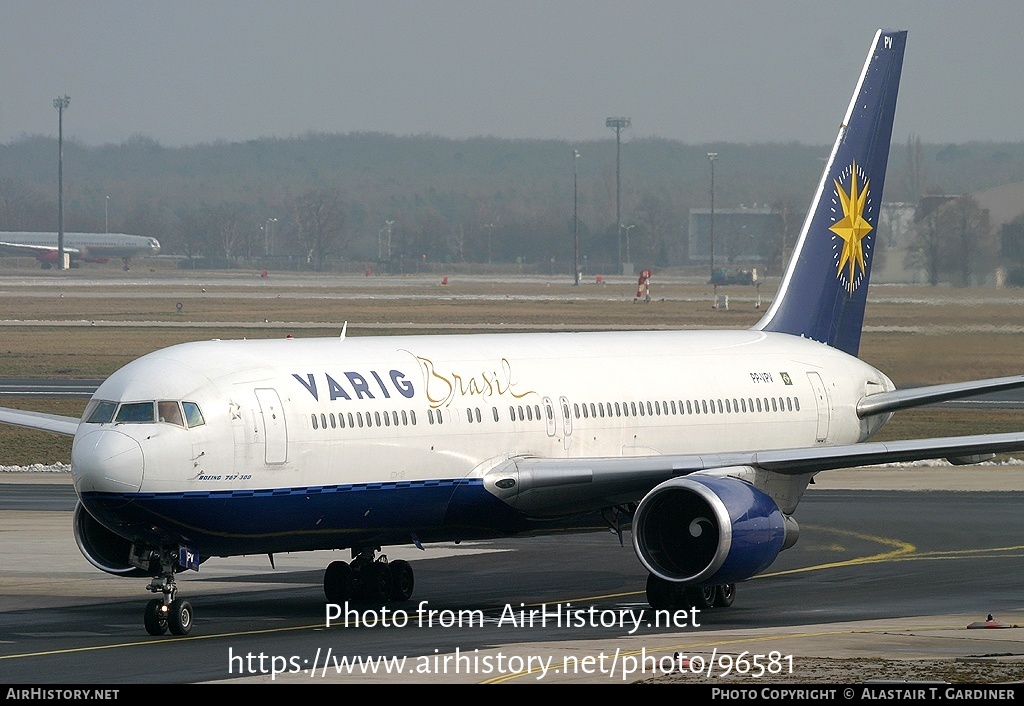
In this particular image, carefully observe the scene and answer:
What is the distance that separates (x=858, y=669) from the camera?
816 inches

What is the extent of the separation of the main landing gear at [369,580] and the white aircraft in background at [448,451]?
38mm

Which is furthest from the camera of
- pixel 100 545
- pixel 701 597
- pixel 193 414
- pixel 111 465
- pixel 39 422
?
pixel 39 422

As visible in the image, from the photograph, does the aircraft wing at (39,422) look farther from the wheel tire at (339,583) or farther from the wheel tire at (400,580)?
the wheel tire at (400,580)

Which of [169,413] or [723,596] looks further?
[723,596]

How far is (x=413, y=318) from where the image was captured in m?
114

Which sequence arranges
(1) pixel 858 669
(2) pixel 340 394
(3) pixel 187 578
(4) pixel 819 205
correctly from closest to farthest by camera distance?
(1) pixel 858 669, (2) pixel 340 394, (3) pixel 187 578, (4) pixel 819 205

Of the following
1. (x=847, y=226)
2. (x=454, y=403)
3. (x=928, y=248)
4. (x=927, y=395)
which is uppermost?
(x=847, y=226)

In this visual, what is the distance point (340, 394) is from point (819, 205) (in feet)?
49.4

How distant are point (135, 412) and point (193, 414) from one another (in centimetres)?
83

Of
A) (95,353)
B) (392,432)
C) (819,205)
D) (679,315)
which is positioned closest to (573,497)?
(392,432)

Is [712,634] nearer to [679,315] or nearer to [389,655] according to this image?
[389,655]

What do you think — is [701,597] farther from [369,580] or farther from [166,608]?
[166,608]

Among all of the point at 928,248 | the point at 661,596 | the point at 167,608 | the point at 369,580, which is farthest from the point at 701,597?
the point at 928,248

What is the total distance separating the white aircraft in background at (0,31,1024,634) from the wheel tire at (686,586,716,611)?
0.11ft
